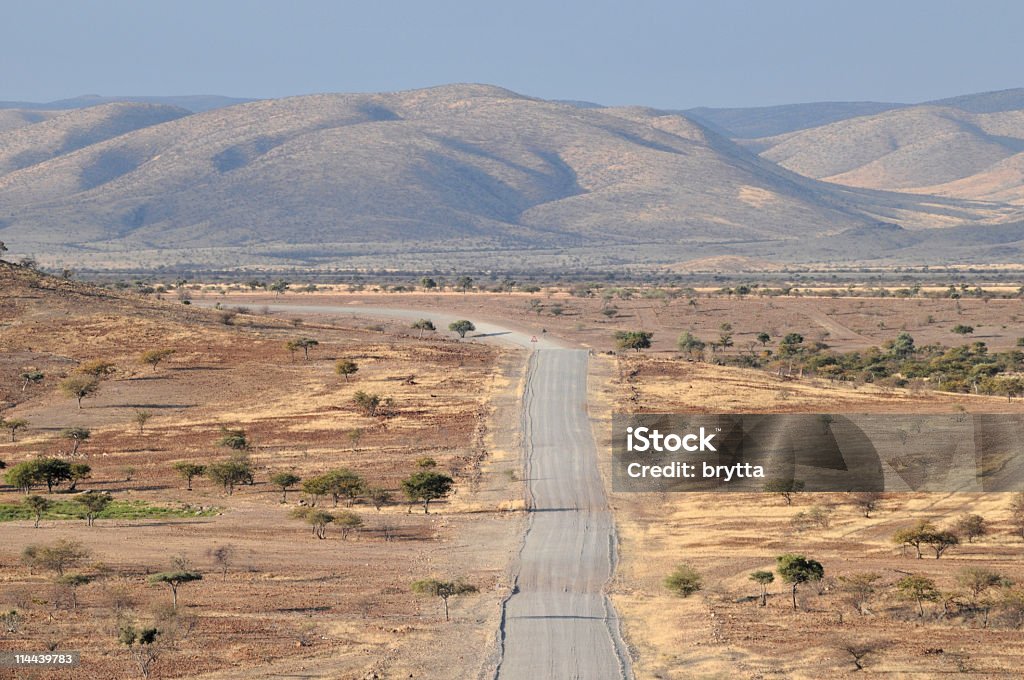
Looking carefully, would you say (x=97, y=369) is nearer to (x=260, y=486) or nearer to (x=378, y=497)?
(x=260, y=486)

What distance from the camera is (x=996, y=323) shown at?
14975 cm

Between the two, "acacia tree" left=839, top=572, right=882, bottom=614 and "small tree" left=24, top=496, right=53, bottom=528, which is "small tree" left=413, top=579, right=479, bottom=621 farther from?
"small tree" left=24, top=496, right=53, bottom=528

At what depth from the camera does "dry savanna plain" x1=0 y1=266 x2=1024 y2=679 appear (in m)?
37.2

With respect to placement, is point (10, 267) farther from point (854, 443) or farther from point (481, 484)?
point (854, 443)

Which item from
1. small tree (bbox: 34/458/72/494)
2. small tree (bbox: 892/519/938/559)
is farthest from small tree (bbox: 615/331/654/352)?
small tree (bbox: 892/519/938/559)

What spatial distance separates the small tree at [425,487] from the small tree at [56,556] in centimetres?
1563

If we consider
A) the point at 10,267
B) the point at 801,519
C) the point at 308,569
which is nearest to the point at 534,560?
the point at 308,569

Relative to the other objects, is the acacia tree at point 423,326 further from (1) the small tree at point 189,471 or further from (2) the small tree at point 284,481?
(2) the small tree at point 284,481

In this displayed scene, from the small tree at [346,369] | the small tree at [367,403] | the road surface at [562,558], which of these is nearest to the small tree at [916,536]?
the road surface at [562,558]

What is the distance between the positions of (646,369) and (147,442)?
123ft

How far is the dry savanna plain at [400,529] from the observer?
1467 inches

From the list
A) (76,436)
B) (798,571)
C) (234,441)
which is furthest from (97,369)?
(798,571)

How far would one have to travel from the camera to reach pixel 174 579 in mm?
41906

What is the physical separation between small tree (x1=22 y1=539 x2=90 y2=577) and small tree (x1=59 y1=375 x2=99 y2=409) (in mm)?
42208
